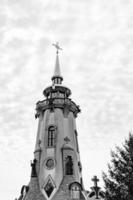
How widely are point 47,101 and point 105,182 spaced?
102ft

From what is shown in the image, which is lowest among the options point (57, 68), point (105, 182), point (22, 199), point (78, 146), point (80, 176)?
point (105, 182)

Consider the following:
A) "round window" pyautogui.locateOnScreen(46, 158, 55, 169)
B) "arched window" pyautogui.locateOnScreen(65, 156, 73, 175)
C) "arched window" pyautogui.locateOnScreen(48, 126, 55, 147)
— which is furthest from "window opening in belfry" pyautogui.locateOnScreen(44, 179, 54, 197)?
"arched window" pyautogui.locateOnScreen(48, 126, 55, 147)

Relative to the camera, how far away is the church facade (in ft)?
134

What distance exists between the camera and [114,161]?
64.5ft

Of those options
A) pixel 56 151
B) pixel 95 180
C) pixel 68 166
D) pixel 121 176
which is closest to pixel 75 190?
pixel 95 180

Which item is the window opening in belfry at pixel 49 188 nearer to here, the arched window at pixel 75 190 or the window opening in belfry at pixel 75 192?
the arched window at pixel 75 190

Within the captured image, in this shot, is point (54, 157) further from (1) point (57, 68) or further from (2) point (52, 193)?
(1) point (57, 68)

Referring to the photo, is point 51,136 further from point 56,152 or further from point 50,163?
point 50,163

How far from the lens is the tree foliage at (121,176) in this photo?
60.5 feet

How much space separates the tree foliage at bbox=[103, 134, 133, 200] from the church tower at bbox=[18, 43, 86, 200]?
21.1m

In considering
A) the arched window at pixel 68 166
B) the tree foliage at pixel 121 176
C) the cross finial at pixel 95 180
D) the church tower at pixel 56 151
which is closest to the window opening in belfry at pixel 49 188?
the church tower at pixel 56 151

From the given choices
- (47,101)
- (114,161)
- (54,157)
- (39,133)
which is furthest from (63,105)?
(114,161)

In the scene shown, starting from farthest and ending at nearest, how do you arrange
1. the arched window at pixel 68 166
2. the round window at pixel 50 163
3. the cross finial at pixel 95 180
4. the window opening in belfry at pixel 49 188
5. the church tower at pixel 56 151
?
the round window at pixel 50 163 → the arched window at pixel 68 166 → the window opening in belfry at pixel 49 188 → the church tower at pixel 56 151 → the cross finial at pixel 95 180

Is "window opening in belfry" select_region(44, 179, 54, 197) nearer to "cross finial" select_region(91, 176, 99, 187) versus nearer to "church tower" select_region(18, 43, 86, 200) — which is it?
"church tower" select_region(18, 43, 86, 200)
